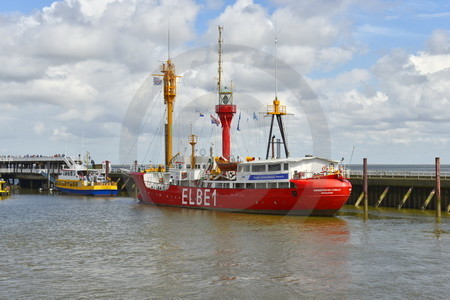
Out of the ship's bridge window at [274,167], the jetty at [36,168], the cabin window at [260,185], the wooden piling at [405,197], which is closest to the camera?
the ship's bridge window at [274,167]

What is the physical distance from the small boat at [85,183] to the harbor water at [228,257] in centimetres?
3901

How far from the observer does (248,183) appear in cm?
5581

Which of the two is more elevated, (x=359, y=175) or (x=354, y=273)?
(x=359, y=175)

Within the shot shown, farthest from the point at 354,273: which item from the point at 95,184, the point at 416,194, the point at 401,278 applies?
the point at 95,184

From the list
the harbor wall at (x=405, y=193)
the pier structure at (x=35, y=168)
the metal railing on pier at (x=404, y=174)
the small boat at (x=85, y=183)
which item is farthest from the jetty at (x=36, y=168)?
the harbor wall at (x=405, y=193)

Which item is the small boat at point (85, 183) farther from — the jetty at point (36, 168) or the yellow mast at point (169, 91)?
the yellow mast at point (169, 91)

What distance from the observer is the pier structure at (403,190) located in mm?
56219

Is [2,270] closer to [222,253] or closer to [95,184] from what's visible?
[222,253]

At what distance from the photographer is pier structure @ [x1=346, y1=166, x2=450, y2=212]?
5622 cm

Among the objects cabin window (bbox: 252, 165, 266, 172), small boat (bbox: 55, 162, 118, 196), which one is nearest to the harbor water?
cabin window (bbox: 252, 165, 266, 172)

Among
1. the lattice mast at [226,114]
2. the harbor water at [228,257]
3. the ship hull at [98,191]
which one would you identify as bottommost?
the harbor water at [228,257]

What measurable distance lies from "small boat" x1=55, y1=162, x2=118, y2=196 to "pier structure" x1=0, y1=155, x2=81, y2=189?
36.9 ft

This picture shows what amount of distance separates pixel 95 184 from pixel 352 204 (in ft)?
165

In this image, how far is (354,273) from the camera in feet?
94.5
